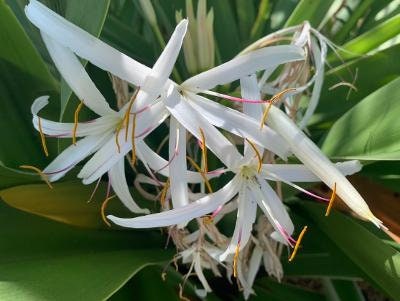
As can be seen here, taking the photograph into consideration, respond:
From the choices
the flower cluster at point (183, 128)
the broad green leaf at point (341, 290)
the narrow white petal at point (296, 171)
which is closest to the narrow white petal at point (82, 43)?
the flower cluster at point (183, 128)

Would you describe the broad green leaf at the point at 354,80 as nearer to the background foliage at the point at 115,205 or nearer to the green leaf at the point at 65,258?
the background foliage at the point at 115,205

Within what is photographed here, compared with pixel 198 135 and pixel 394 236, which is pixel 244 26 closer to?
pixel 394 236

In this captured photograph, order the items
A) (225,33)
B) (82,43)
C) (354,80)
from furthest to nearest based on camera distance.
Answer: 1. (225,33)
2. (354,80)
3. (82,43)

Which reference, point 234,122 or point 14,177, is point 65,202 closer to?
point 14,177

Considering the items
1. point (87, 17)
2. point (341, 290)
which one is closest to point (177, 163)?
point (87, 17)

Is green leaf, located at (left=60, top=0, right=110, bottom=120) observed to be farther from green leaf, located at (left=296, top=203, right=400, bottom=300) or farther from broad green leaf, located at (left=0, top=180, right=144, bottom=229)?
green leaf, located at (left=296, top=203, right=400, bottom=300)

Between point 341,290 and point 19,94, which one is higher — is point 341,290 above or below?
below

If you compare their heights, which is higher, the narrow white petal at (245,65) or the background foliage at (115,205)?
the narrow white petal at (245,65)
